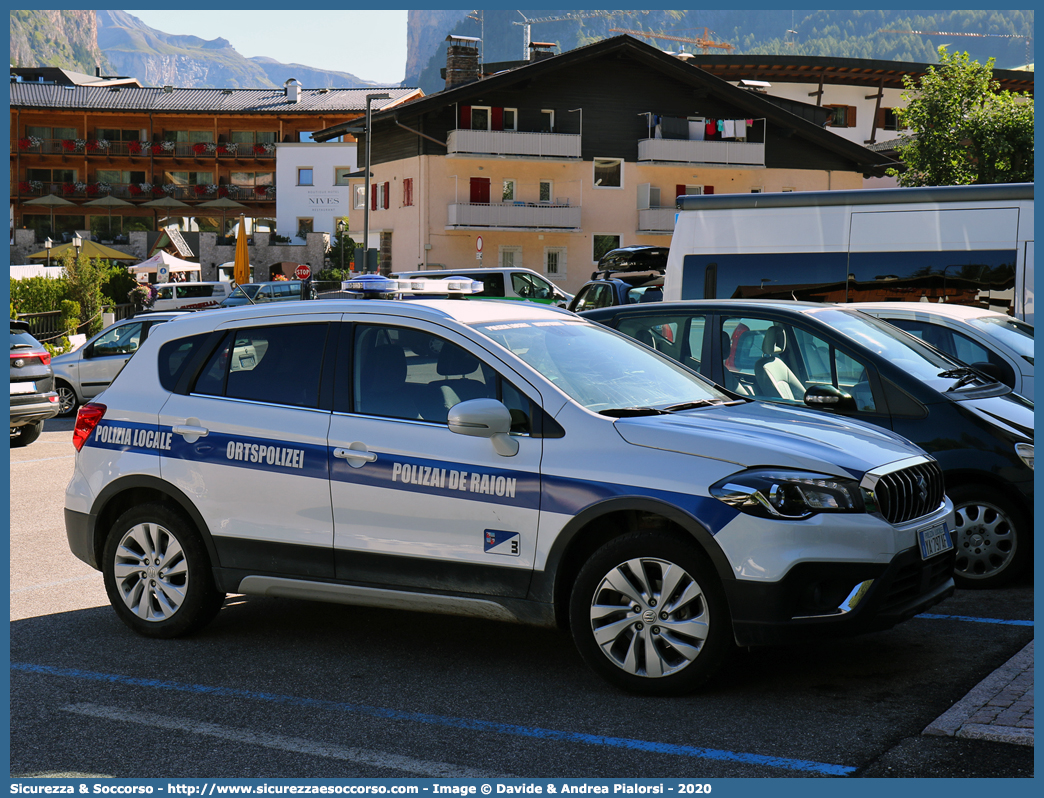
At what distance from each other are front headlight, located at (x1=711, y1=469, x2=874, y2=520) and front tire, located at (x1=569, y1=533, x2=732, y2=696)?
0.30 m

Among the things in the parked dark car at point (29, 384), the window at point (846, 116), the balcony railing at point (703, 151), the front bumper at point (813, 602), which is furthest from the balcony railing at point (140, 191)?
the front bumper at point (813, 602)

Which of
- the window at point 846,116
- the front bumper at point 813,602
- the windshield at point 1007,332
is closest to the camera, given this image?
the front bumper at point 813,602

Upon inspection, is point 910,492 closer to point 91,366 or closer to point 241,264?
point 91,366

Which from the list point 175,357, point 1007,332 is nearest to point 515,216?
point 1007,332

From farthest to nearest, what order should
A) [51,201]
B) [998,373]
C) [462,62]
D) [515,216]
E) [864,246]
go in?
1. [51,201]
2. [462,62]
3. [515,216]
4. [864,246]
5. [998,373]

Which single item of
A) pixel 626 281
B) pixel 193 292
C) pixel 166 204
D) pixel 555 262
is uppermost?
pixel 166 204

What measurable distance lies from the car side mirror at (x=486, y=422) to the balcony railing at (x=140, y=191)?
7828 cm

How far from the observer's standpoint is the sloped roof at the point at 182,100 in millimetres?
79188

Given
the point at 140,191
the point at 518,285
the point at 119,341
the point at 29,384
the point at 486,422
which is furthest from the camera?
the point at 140,191

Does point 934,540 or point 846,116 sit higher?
point 846,116

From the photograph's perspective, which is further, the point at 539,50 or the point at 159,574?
the point at 539,50

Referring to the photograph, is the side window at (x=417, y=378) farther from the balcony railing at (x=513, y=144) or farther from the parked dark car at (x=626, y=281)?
the balcony railing at (x=513, y=144)

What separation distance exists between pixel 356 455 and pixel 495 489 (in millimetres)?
736

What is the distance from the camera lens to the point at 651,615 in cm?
485
